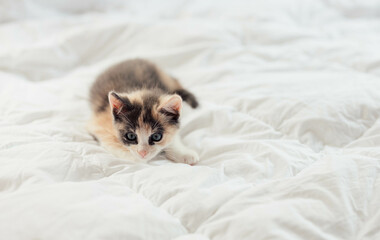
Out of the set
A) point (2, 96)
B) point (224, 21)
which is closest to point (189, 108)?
point (2, 96)

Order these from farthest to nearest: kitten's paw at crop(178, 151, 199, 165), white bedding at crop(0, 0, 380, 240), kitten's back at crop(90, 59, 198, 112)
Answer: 1. kitten's back at crop(90, 59, 198, 112)
2. kitten's paw at crop(178, 151, 199, 165)
3. white bedding at crop(0, 0, 380, 240)

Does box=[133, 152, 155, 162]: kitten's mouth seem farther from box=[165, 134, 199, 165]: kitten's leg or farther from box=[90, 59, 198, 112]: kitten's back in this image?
box=[90, 59, 198, 112]: kitten's back

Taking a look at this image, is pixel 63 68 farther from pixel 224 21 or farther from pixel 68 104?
pixel 224 21

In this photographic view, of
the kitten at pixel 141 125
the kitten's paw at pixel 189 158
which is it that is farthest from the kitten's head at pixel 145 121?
the kitten's paw at pixel 189 158

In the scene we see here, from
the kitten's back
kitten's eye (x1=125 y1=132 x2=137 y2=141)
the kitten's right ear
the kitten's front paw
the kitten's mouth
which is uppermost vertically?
the kitten's right ear

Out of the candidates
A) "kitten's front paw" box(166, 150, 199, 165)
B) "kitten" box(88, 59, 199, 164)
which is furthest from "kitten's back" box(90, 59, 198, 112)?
"kitten's front paw" box(166, 150, 199, 165)

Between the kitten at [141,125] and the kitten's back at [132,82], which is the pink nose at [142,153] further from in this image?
the kitten's back at [132,82]

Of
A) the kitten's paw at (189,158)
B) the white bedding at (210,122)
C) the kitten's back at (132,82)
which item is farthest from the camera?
the kitten's back at (132,82)

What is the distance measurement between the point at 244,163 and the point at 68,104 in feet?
2.56

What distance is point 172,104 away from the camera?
3.81 feet

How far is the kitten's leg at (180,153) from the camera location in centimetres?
106

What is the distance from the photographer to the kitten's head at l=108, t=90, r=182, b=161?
3.68ft

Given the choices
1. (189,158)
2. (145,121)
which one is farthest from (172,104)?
(189,158)

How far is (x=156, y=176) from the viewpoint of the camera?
903 mm
